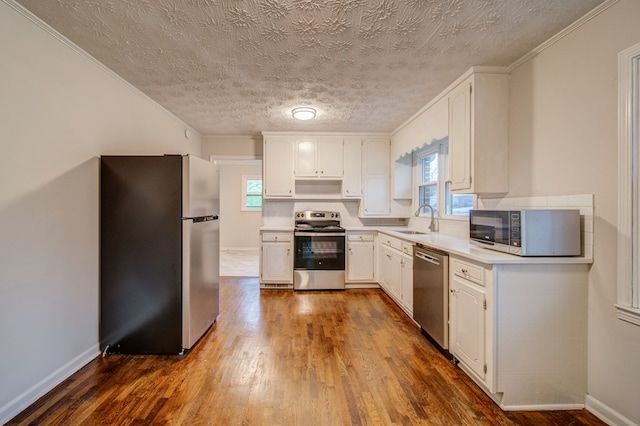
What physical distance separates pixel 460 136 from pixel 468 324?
5.16 feet

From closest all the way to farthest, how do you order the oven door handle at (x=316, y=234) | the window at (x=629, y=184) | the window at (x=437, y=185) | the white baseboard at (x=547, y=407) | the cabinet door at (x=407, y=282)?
the window at (x=629, y=184), the white baseboard at (x=547, y=407), the cabinet door at (x=407, y=282), the window at (x=437, y=185), the oven door handle at (x=316, y=234)

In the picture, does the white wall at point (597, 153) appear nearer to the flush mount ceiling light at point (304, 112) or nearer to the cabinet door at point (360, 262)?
the flush mount ceiling light at point (304, 112)

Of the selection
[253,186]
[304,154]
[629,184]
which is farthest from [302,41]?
[253,186]

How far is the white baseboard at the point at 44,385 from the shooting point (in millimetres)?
1644

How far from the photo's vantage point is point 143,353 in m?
Answer: 2.38

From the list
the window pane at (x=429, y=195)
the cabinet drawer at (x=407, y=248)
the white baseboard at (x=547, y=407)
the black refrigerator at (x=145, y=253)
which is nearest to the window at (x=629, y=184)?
the white baseboard at (x=547, y=407)

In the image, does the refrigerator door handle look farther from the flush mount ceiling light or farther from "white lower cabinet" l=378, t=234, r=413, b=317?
"white lower cabinet" l=378, t=234, r=413, b=317

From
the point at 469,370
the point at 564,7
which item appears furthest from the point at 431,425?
the point at 564,7

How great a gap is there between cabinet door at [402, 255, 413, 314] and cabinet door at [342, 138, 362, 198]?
1.59m

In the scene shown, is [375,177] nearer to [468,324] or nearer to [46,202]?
[468,324]

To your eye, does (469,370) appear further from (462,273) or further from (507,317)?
(462,273)

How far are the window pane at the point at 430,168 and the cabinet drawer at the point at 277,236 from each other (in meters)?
2.16

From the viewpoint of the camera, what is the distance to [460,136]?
8.35 ft

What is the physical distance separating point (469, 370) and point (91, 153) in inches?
131
